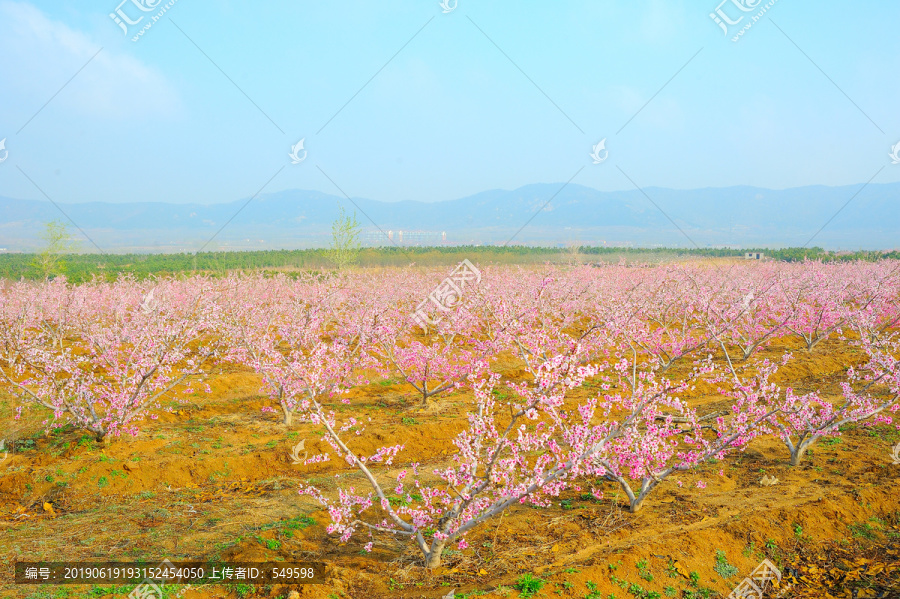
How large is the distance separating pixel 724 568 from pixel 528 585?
8.22 ft

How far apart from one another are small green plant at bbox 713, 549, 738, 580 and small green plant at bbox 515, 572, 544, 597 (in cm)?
226

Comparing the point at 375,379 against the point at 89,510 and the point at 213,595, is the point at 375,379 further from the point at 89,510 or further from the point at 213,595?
the point at 213,595

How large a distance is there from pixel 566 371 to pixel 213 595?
14.4ft

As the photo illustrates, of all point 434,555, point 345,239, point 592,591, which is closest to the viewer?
point 592,591

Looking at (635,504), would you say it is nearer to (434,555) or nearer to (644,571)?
(644,571)

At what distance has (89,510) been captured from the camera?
8.00 meters

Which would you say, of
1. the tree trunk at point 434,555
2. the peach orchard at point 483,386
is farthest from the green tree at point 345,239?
the tree trunk at point 434,555

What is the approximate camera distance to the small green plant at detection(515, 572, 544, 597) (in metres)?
5.32

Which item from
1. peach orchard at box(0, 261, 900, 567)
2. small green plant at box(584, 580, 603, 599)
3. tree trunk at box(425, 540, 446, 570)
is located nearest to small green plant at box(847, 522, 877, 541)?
peach orchard at box(0, 261, 900, 567)

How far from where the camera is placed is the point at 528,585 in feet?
17.8

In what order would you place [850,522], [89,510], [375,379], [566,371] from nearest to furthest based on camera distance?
[566,371] → [850,522] → [89,510] → [375,379]

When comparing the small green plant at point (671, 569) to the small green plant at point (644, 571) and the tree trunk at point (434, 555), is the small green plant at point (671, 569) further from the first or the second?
the tree trunk at point (434, 555)

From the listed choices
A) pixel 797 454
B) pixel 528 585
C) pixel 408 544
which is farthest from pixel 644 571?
pixel 797 454

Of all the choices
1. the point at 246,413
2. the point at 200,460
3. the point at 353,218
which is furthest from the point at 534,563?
the point at 353,218
